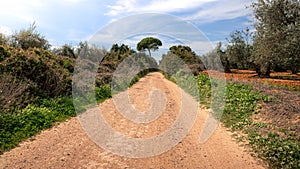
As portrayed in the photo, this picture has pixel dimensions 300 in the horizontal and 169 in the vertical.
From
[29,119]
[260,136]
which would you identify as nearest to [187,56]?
[260,136]

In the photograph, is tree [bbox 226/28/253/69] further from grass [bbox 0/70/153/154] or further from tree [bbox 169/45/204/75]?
grass [bbox 0/70/153/154]

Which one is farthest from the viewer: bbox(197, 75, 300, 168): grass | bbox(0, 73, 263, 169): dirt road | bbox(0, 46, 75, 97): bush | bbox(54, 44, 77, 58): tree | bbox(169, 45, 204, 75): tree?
bbox(169, 45, 204, 75): tree

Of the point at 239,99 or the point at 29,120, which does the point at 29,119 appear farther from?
the point at 239,99

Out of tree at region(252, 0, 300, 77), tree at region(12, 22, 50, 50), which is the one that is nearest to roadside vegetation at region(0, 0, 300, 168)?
tree at region(252, 0, 300, 77)

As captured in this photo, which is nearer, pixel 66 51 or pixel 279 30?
pixel 279 30

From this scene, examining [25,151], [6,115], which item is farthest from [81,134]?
[6,115]

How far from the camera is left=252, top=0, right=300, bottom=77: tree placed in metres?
14.2

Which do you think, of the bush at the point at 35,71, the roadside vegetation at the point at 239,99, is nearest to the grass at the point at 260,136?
the roadside vegetation at the point at 239,99

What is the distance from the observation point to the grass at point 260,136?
462cm

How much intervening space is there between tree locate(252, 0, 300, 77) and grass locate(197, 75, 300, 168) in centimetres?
700

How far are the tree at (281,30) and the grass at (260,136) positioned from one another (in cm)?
700

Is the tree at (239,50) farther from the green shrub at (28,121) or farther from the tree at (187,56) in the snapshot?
the green shrub at (28,121)

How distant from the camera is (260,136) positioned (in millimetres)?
5785

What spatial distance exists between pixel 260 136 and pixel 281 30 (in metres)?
11.6
